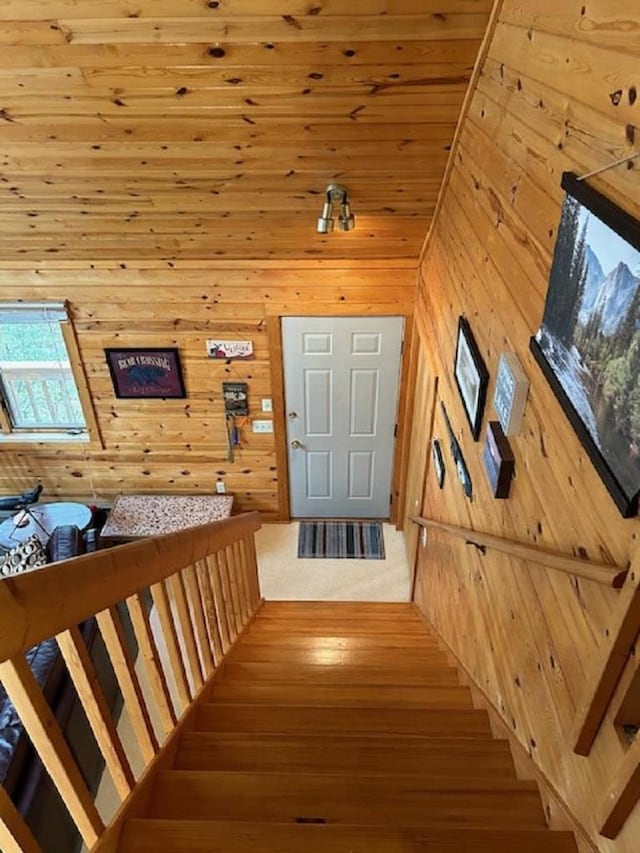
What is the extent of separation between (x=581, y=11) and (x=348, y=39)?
1211mm

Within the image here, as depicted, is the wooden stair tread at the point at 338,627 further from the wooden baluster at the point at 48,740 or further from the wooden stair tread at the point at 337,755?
the wooden baluster at the point at 48,740

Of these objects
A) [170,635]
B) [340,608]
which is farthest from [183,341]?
[170,635]

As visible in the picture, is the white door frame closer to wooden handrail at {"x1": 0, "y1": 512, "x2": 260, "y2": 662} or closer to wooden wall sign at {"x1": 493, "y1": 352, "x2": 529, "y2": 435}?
wooden wall sign at {"x1": 493, "y1": 352, "x2": 529, "y2": 435}

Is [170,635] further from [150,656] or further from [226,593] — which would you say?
[226,593]

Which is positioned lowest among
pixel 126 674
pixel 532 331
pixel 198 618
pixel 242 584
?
pixel 242 584

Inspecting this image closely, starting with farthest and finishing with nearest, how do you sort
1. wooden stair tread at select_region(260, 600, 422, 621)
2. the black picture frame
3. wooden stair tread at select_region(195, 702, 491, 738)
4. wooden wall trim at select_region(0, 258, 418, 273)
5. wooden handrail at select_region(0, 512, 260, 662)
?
wooden wall trim at select_region(0, 258, 418, 273)
wooden stair tread at select_region(260, 600, 422, 621)
the black picture frame
wooden stair tread at select_region(195, 702, 491, 738)
wooden handrail at select_region(0, 512, 260, 662)

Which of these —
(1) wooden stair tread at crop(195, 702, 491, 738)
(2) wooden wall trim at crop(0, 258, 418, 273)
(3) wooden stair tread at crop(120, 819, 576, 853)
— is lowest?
(1) wooden stair tread at crop(195, 702, 491, 738)

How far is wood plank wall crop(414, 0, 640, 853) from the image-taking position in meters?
1.24

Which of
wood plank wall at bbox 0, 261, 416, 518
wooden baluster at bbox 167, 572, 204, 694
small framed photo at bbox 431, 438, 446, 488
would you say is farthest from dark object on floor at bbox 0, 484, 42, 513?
small framed photo at bbox 431, 438, 446, 488

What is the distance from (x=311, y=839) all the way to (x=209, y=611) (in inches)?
52.5

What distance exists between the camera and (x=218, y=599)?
2.65 m

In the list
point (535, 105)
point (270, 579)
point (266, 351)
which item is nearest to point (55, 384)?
point (266, 351)

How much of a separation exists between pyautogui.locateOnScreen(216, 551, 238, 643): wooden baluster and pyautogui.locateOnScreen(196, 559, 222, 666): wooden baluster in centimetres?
13

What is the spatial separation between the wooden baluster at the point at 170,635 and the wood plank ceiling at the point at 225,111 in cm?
214
